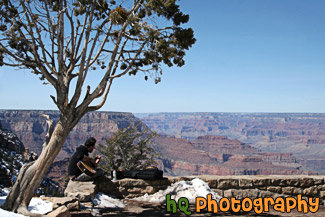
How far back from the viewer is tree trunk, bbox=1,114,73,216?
23.4 ft

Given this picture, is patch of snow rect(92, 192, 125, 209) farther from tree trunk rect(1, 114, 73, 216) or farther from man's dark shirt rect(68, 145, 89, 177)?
tree trunk rect(1, 114, 73, 216)

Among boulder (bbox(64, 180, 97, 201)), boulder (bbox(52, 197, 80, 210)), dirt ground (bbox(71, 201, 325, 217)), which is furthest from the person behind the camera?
boulder (bbox(64, 180, 97, 201))

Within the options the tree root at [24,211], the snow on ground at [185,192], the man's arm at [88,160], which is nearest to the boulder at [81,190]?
the man's arm at [88,160]

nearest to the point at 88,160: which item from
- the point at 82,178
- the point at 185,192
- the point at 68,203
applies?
the point at 82,178

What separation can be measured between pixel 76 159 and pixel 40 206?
145 centimetres

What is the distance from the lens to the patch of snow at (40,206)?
7527 millimetres

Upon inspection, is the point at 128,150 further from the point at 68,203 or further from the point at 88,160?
the point at 68,203

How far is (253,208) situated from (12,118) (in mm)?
186196

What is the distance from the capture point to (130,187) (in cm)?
975

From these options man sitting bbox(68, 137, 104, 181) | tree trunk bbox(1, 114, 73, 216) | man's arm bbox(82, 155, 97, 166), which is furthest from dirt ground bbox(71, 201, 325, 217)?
man's arm bbox(82, 155, 97, 166)

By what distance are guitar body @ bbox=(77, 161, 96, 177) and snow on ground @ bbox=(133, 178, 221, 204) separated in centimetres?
161

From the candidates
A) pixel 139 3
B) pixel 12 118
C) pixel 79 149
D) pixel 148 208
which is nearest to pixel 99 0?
pixel 139 3

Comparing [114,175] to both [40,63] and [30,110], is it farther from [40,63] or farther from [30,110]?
[30,110]

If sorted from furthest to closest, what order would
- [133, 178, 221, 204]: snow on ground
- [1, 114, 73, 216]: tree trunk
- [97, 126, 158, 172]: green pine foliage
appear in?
[97, 126, 158, 172]: green pine foliage < [133, 178, 221, 204]: snow on ground < [1, 114, 73, 216]: tree trunk
